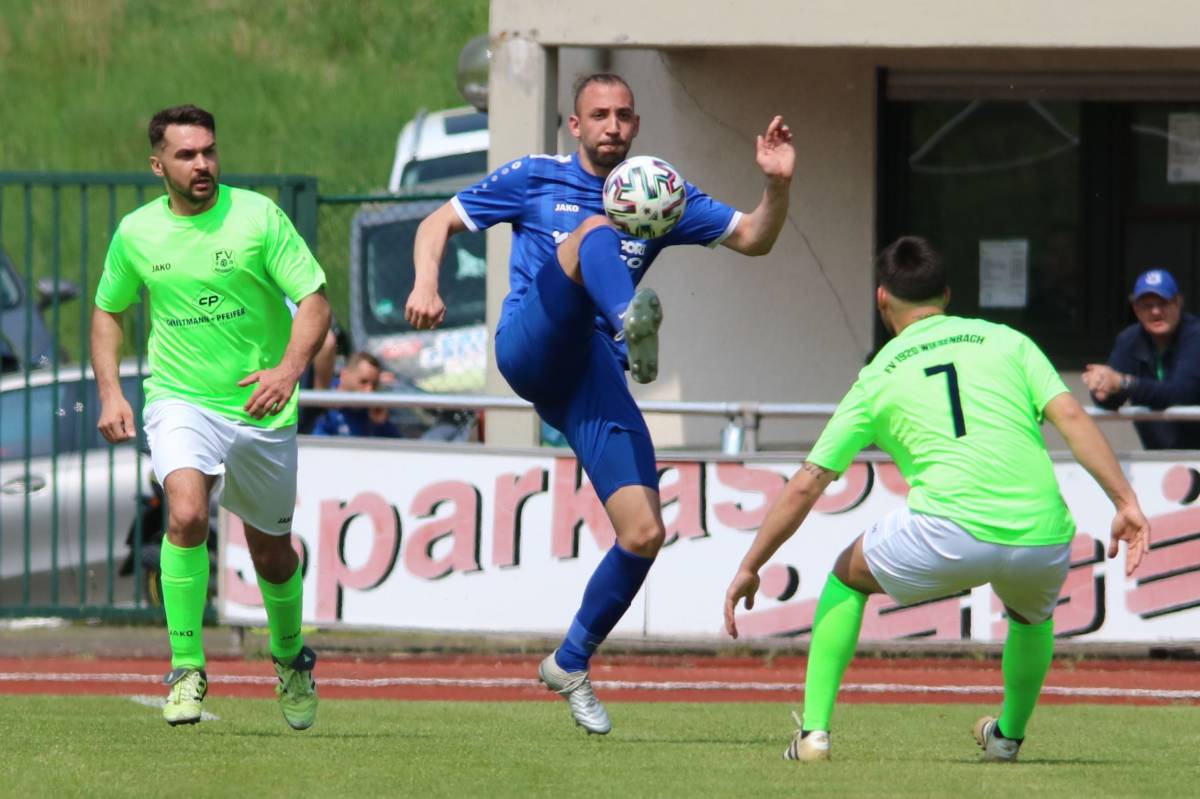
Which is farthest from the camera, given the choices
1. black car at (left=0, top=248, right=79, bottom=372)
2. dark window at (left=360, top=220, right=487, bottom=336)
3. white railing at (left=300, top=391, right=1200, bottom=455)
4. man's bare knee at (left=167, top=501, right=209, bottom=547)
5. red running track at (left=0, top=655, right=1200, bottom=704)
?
dark window at (left=360, top=220, right=487, bottom=336)

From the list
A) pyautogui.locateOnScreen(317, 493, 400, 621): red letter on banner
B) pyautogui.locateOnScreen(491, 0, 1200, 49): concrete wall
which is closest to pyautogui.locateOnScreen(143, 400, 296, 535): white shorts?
pyautogui.locateOnScreen(317, 493, 400, 621): red letter on banner

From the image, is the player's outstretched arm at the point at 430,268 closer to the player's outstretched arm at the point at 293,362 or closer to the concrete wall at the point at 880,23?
the player's outstretched arm at the point at 293,362

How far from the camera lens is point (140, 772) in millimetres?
6656

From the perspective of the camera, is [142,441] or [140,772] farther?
[142,441]

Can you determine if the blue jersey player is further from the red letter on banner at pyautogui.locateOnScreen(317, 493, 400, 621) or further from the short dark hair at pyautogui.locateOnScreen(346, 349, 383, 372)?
the short dark hair at pyautogui.locateOnScreen(346, 349, 383, 372)

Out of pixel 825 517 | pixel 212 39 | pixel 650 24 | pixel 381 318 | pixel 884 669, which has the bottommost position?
pixel 884 669

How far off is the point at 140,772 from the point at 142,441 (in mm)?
6874

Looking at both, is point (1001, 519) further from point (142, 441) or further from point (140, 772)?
point (142, 441)

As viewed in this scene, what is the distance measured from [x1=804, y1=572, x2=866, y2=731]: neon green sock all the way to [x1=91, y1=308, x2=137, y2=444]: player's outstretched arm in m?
2.72

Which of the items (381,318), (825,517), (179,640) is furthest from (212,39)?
(179,640)

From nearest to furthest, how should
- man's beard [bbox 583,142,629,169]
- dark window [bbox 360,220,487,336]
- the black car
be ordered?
man's beard [bbox 583,142,629,169] → the black car → dark window [bbox 360,220,487,336]

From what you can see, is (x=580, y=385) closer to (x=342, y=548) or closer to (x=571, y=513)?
(x=571, y=513)

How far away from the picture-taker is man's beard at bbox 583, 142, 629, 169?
7738 millimetres

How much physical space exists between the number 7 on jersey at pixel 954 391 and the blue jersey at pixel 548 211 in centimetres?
140
